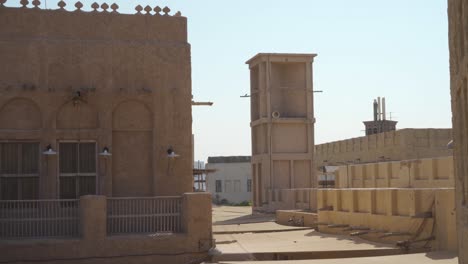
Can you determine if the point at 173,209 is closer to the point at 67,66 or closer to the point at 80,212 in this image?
the point at 80,212

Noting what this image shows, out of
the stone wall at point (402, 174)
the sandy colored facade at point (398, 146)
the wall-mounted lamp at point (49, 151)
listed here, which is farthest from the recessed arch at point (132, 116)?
the sandy colored facade at point (398, 146)

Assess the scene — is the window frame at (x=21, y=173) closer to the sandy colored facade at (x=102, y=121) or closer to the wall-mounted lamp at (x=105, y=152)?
the sandy colored facade at (x=102, y=121)

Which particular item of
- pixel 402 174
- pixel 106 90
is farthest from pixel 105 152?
pixel 402 174

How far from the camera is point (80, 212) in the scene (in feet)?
58.1

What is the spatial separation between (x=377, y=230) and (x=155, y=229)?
663 centimetres

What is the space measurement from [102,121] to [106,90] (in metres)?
0.85

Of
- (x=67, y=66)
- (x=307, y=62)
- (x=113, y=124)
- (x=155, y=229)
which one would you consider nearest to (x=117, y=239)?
(x=155, y=229)

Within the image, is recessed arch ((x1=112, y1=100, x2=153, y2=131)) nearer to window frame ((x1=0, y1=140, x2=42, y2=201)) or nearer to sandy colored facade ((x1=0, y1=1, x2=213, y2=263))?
sandy colored facade ((x1=0, y1=1, x2=213, y2=263))

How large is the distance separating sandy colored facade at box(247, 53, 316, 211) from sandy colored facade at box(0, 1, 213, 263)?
61.9 ft

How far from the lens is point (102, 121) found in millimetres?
19453

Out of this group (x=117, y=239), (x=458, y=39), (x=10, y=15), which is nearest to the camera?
(x=458, y=39)

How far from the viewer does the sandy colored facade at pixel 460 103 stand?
36.0ft

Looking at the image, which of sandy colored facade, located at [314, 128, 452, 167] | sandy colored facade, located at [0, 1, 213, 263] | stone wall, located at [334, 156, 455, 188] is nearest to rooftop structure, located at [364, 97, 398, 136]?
sandy colored facade, located at [314, 128, 452, 167]

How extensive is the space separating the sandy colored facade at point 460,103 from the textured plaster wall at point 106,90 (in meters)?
9.10
